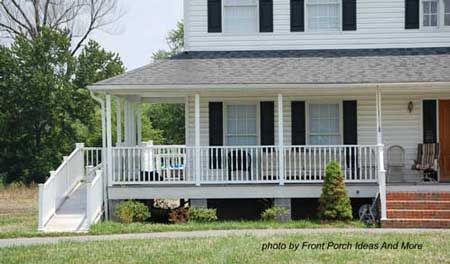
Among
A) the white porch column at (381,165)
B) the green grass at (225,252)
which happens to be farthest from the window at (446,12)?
the green grass at (225,252)

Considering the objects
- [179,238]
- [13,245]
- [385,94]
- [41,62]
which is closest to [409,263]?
[179,238]

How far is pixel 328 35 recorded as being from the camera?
19.7 metres

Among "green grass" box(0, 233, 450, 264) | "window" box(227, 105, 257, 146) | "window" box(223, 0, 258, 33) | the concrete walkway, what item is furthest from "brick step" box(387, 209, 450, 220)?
"window" box(223, 0, 258, 33)

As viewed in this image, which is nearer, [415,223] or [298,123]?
[415,223]

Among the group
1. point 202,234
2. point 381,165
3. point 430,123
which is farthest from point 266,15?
point 202,234

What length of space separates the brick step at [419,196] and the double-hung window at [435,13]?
572 centimetres

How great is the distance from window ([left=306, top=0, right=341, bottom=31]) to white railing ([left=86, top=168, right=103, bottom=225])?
7363mm

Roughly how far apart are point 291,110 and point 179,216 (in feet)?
14.2

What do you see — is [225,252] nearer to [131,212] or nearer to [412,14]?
[131,212]

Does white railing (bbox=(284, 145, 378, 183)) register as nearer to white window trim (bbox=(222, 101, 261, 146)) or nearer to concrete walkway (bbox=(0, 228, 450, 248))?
white window trim (bbox=(222, 101, 261, 146))

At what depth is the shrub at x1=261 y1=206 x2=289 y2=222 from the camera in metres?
16.5

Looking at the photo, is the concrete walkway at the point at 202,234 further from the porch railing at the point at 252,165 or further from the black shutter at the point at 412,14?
the black shutter at the point at 412,14

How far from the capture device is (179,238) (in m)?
13.7

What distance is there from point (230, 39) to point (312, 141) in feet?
12.2
